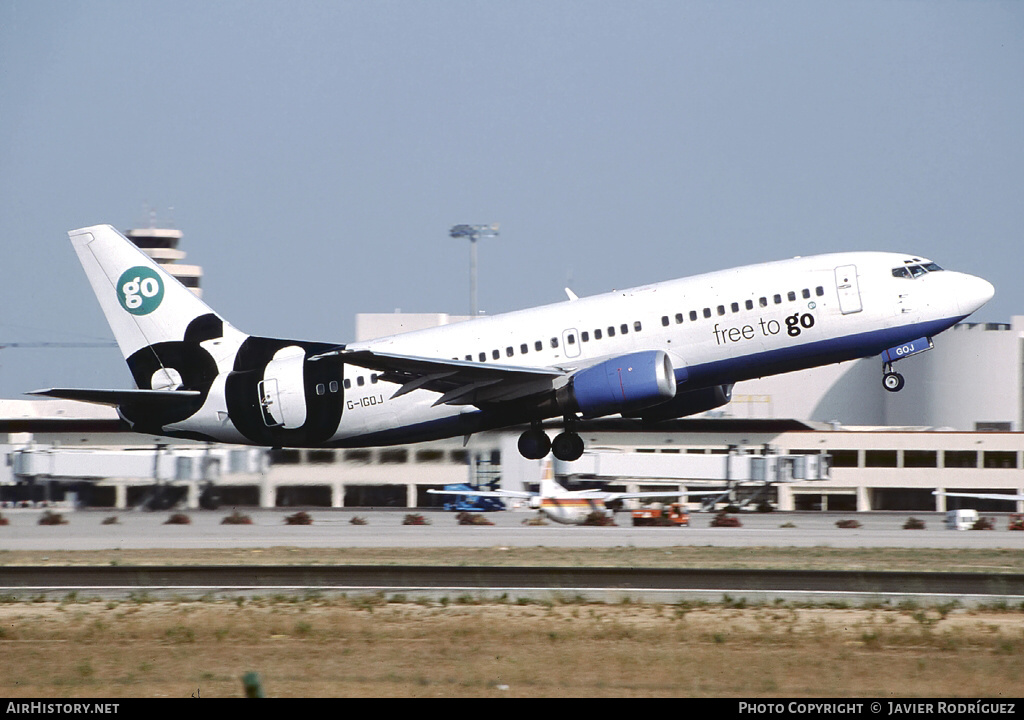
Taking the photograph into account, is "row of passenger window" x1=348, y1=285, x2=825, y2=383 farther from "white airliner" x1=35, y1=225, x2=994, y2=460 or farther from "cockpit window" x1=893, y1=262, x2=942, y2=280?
"cockpit window" x1=893, y1=262, x2=942, y2=280

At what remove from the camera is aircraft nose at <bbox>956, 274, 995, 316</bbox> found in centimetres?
3161

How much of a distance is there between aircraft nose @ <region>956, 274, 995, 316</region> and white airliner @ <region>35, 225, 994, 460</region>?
0.04 m

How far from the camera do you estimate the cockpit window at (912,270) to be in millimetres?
31766

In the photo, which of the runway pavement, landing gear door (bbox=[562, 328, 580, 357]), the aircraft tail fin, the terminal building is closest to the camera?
landing gear door (bbox=[562, 328, 580, 357])

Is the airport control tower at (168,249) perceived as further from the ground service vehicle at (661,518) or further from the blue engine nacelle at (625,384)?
the blue engine nacelle at (625,384)

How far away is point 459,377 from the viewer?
32562 mm

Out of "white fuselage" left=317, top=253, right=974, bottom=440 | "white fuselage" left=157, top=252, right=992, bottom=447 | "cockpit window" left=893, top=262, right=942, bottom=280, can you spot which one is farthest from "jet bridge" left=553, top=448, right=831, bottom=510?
"cockpit window" left=893, top=262, right=942, bottom=280

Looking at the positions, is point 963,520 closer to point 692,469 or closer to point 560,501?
point 692,469

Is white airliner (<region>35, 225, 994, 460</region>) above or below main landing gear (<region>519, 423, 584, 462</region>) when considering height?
above

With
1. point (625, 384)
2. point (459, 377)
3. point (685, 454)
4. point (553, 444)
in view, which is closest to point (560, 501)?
point (685, 454)

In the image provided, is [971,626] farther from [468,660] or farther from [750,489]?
[750,489]

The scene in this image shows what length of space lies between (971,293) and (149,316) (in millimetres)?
24720

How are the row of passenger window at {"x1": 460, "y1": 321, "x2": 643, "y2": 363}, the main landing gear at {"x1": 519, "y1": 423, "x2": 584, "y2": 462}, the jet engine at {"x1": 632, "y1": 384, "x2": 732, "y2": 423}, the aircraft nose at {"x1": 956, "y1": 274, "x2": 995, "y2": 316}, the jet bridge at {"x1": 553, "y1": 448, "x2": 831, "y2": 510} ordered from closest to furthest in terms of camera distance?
1. the aircraft nose at {"x1": 956, "y1": 274, "x2": 995, "y2": 316}
2. the row of passenger window at {"x1": 460, "y1": 321, "x2": 643, "y2": 363}
3. the jet engine at {"x1": 632, "y1": 384, "x2": 732, "y2": 423}
4. the main landing gear at {"x1": 519, "y1": 423, "x2": 584, "y2": 462}
5. the jet bridge at {"x1": 553, "y1": 448, "x2": 831, "y2": 510}

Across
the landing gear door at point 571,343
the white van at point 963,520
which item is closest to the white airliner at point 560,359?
the landing gear door at point 571,343
